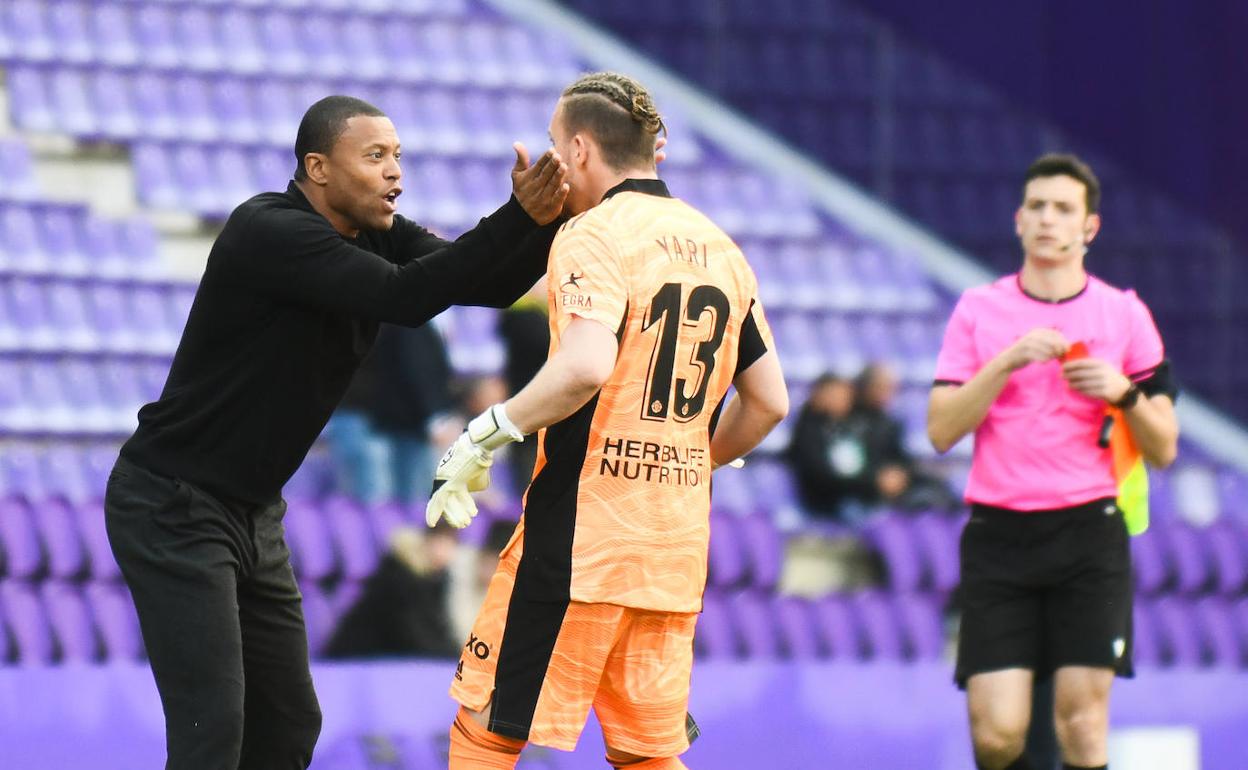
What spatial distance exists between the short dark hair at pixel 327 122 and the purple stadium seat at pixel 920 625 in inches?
220

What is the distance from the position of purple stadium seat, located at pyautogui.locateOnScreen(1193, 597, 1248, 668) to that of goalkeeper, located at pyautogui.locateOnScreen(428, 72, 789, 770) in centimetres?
645

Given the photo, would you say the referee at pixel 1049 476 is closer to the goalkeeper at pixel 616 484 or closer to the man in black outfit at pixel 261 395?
the goalkeeper at pixel 616 484

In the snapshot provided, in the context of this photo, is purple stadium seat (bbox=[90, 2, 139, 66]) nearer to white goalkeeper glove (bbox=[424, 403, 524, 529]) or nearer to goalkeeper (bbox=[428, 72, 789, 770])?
goalkeeper (bbox=[428, 72, 789, 770])

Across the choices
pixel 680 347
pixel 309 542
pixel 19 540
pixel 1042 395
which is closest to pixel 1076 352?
pixel 1042 395

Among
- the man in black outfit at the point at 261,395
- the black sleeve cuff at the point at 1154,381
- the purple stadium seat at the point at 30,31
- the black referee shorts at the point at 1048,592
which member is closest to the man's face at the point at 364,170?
the man in black outfit at the point at 261,395

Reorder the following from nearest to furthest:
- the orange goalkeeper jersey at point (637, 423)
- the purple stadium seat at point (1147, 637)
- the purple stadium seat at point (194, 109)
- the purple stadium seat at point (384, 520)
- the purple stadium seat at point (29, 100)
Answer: the orange goalkeeper jersey at point (637, 423) < the purple stadium seat at point (384, 520) < the purple stadium seat at point (1147, 637) < the purple stadium seat at point (29, 100) < the purple stadium seat at point (194, 109)

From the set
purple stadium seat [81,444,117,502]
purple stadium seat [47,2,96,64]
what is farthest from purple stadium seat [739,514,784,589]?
purple stadium seat [47,2,96,64]

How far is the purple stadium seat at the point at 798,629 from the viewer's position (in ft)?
29.9

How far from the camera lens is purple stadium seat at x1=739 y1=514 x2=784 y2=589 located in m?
9.30

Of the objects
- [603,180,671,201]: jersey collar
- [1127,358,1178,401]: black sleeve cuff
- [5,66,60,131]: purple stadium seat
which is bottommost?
[1127,358,1178,401]: black sleeve cuff

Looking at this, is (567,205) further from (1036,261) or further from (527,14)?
(527,14)

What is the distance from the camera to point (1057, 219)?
561cm

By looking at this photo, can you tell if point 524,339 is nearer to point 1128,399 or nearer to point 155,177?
point 1128,399

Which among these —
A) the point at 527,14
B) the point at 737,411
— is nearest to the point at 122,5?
the point at 527,14
